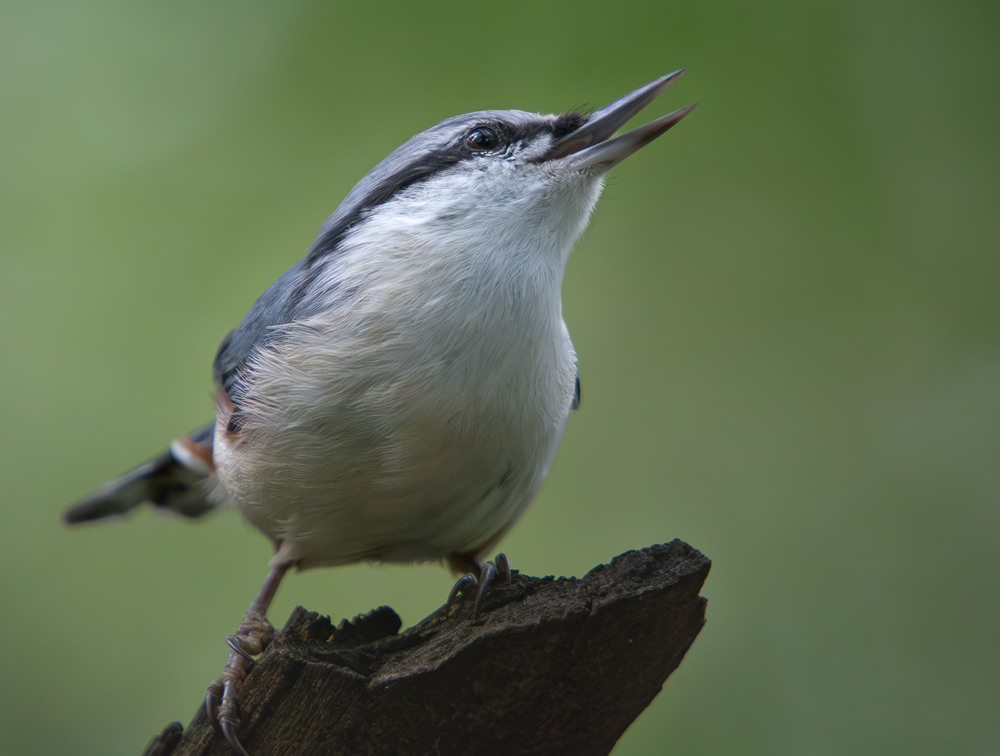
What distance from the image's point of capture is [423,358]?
172 cm

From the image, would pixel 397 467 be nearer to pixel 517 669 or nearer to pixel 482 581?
pixel 482 581

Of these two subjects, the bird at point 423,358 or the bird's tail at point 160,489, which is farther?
the bird's tail at point 160,489

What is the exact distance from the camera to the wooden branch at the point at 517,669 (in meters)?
1.34

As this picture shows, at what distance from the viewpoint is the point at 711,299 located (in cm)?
351

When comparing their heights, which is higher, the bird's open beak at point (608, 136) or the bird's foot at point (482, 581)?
the bird's open beak at point (608, 136)

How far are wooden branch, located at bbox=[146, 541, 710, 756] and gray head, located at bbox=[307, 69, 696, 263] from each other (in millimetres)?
944

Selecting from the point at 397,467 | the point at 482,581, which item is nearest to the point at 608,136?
the point at 397,467

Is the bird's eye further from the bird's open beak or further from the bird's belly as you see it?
the bird's belly

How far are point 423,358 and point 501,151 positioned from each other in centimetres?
60

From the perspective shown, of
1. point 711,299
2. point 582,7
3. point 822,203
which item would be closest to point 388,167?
point 582,7

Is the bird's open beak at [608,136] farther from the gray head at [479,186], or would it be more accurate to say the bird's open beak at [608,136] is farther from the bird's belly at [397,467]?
the bird's belly at [397,467]

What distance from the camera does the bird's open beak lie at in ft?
6.07

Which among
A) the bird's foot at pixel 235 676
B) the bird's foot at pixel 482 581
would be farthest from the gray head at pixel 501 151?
the bird's foot at pixel 235 676

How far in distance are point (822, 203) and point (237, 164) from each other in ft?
8.10
